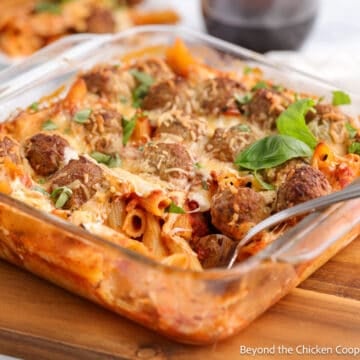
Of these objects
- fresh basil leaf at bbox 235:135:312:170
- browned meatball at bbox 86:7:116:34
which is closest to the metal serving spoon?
fresh basil leaf at bbox 235:135:312:170

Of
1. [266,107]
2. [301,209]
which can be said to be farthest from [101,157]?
[301,209]

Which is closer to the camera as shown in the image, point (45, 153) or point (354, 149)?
point (45, 153)

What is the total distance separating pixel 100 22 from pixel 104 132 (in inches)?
92.0

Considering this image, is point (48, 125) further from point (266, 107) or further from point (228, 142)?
point (266, 107)

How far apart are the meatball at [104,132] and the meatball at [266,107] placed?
66 cm

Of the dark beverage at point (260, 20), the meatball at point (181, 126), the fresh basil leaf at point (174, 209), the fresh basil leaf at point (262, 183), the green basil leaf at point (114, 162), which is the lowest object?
the fresh basil leaf at point (174, 209)

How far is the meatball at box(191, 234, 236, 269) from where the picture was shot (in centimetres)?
322

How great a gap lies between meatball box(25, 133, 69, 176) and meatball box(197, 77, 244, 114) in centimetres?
84

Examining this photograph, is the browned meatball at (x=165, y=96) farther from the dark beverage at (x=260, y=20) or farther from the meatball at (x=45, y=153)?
the dark beverage at (x=260, y=20)

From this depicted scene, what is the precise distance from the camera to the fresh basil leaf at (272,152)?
11.6 feet

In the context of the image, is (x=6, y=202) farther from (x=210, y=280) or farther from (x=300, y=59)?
(x=300, y=59)

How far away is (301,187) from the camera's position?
3221mm

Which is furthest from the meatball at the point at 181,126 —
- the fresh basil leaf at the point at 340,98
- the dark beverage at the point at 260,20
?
the dark beverage at the point at 260,20

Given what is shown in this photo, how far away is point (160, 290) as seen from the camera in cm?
284
